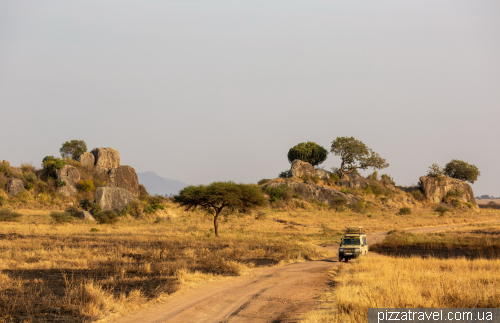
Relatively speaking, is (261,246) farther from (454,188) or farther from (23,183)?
(454,188)

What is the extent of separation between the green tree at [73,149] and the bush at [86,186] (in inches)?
495

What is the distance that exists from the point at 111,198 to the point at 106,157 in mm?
14354

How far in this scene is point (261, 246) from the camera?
29.2m

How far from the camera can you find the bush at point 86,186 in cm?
5584

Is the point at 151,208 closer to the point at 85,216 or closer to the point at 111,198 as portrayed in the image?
the point at 111,198

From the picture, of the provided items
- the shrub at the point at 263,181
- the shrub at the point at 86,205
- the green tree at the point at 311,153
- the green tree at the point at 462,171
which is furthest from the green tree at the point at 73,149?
the green tree at the point at 462,171

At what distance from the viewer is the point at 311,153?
8706cm

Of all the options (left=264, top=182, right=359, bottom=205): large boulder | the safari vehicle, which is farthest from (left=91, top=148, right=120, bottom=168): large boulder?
the safari vehicle

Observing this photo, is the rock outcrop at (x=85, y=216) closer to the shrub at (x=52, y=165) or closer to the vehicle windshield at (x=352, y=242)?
the shrub at (x=52, y=165)

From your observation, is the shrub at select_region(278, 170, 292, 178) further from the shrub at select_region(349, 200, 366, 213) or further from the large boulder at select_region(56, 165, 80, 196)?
the large boulder at select_region(56, 165, 80, 196)

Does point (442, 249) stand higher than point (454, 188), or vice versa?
point (454, 188)

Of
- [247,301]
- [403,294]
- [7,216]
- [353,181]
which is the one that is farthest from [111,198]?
[353,181]

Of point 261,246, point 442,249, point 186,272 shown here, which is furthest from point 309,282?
point 442,249

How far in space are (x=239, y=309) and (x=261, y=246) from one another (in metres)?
17.7
